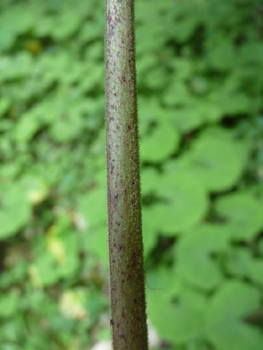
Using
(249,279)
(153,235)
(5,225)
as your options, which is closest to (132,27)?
(153,235)

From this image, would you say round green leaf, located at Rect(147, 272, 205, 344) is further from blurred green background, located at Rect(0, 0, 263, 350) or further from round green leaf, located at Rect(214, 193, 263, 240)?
round green leaf, located at Rect(214, 193, 263, 240)

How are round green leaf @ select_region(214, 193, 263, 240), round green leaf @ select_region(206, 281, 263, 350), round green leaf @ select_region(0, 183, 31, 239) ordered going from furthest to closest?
round green leaf @ select_region(0, 183, 31, 239)
round green leaf @ select_region(214, 193, 263, 240)
round green leaf @ select_region(206, 281, 263, 350)

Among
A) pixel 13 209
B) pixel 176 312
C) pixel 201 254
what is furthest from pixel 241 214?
pixel 13 209

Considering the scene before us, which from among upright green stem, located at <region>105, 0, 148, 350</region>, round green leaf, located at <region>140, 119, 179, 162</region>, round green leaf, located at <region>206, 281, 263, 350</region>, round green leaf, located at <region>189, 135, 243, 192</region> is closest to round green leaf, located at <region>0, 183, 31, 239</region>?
round green leaf, located at <region>140, 119, 179, 162</region>

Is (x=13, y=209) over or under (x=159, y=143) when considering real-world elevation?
under

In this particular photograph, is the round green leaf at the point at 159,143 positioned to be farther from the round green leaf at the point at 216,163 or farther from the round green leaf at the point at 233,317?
the round green leaf at the point at 233,317

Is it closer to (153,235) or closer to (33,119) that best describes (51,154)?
(33,119)

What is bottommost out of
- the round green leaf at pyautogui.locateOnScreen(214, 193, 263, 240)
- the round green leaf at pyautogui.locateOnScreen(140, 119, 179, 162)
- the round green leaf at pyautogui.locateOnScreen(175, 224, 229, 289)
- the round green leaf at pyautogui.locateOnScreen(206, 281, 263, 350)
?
the round green leaf at pyautogui.locateOnScreen(206, 281, 263, 350)

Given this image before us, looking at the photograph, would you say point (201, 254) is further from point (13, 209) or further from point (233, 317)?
point (13, 209)
